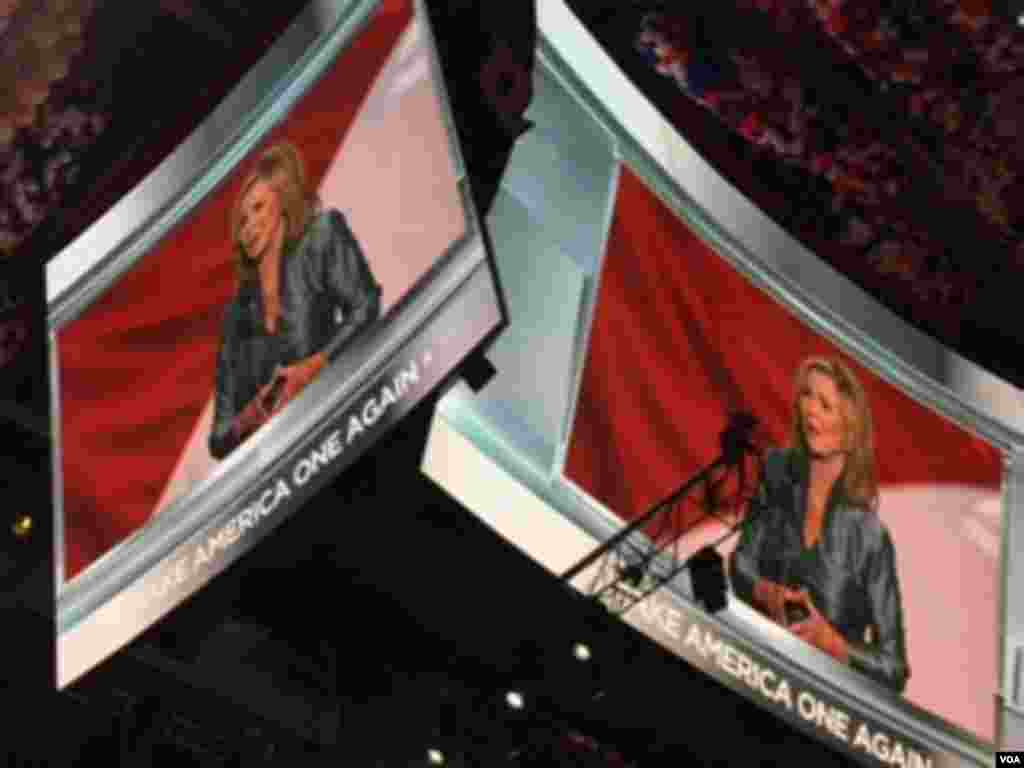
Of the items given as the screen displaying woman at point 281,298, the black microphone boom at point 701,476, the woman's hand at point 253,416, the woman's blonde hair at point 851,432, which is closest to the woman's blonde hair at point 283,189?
the screen displaying woman at point 281,298

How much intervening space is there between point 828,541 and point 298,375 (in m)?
4.36

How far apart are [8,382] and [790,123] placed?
15.3 feet

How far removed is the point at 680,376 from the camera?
1134 cm

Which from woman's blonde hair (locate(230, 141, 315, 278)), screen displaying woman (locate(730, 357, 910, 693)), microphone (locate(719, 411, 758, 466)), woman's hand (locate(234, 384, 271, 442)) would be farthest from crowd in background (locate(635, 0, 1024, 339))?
woman's hand (locate(234, 384, 271, 442))

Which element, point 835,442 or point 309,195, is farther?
point 835,442

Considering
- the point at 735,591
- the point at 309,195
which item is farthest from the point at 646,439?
the point at 309,195

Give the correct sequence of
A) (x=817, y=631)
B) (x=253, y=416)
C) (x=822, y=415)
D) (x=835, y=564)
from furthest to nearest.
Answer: (x=822, y=415), (x=835, y=564), (x=817, y=631), (x=253, y=416)

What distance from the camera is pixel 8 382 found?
41.4 ft

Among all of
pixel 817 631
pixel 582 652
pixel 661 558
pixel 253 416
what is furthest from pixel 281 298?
pixel 817 631

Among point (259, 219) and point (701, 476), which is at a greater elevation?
point (701, 476)

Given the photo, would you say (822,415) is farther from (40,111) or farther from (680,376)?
(40,111)

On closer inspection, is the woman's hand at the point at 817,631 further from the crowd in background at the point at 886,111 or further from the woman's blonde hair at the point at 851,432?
the crowd in background at the point at 886,111

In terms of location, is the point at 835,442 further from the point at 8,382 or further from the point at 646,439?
the point at 8,382

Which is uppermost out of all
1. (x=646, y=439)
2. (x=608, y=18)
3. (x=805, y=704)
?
(x=608, y=18)
